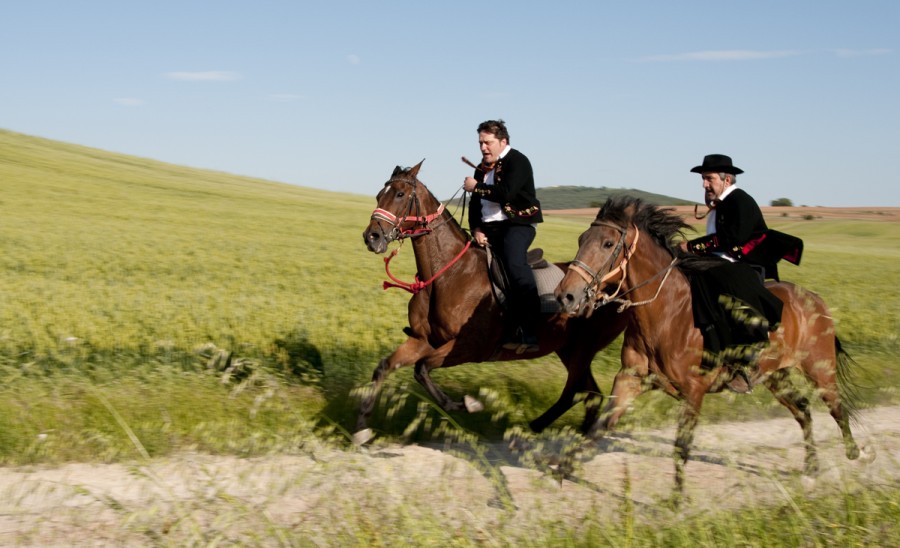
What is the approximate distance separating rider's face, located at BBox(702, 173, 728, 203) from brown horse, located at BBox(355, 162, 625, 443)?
62.3 inches

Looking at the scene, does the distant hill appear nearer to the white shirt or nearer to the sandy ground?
the sandy ground

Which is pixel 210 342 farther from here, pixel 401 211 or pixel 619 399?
pixel 619 399

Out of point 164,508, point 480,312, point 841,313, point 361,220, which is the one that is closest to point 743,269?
point 480,312

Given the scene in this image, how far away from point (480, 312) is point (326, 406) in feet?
6.35

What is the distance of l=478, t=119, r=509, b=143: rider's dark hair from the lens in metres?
8.66

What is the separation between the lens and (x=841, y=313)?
53.2ft

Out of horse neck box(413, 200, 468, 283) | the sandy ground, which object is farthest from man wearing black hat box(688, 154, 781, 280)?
the sandy ground

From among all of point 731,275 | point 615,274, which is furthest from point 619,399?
point 731,275

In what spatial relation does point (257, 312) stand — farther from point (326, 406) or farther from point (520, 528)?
point (520, 528)

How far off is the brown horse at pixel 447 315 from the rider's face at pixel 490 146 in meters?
0.67

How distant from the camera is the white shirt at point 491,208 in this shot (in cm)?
878

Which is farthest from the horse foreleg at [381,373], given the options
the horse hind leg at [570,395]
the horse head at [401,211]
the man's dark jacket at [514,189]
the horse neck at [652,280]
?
the horse neck at [652,280]

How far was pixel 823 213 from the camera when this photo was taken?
65.8 metres

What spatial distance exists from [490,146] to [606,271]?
2457 millimetres
